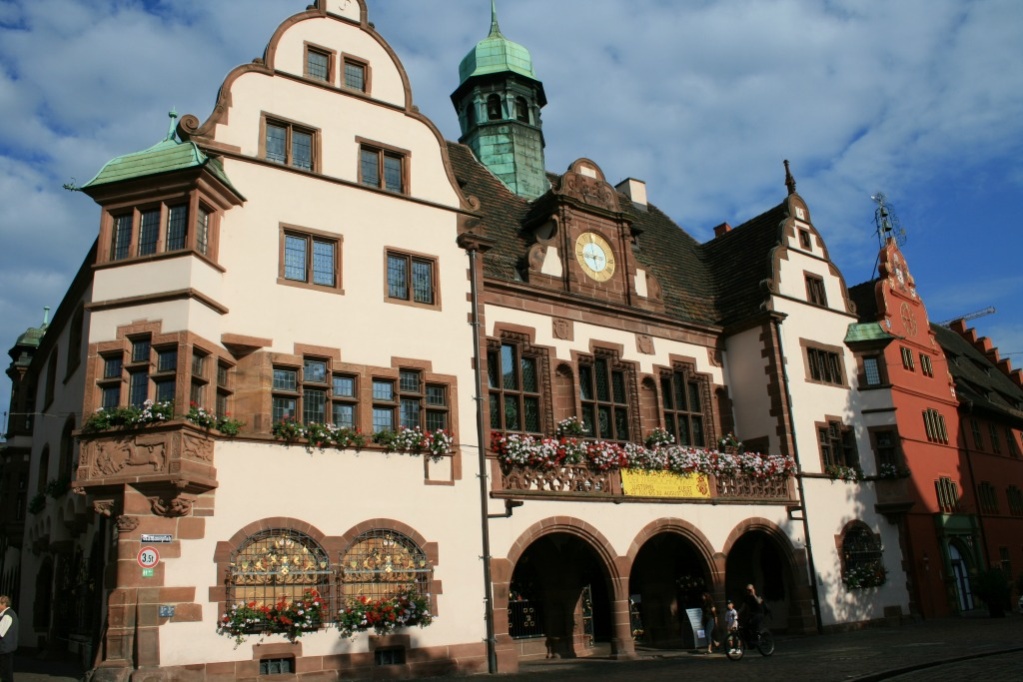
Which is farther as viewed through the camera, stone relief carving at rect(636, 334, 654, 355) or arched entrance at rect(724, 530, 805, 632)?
arched entrance at rect(724, 530, 805, 632)

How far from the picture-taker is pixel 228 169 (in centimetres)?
1886

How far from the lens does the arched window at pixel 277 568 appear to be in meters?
16.5

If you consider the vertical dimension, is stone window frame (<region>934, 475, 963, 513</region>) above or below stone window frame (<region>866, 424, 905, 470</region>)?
below

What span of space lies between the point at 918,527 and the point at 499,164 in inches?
733

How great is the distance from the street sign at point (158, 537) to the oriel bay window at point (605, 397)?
1087cm

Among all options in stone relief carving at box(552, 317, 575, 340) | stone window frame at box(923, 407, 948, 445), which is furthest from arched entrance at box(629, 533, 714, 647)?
stone window frame at box(923, 407, 948, 445)

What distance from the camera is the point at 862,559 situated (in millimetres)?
28172

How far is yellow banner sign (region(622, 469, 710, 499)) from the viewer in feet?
74.5

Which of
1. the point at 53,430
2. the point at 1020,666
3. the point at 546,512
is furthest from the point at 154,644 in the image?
the point at 1020,666

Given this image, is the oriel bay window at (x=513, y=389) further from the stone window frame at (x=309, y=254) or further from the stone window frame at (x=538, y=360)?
the stone window frame at (x=309, y=254)

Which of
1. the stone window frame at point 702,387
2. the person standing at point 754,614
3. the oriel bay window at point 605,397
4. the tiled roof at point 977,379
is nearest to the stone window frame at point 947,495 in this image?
the tiled roof at point 977,379

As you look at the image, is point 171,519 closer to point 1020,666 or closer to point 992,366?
point 1020,666

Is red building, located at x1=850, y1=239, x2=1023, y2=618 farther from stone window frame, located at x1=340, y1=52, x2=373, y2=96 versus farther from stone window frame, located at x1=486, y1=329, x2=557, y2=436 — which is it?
stone window frame, located at x1=340, y1=52, x2=373, y2=96

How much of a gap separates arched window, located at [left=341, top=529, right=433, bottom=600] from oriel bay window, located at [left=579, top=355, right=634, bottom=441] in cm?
658
